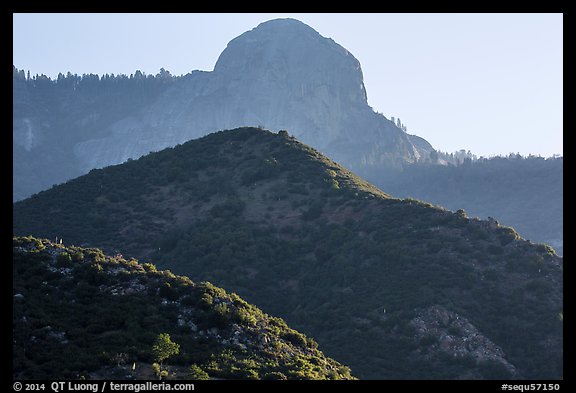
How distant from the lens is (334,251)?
63625 millimetres

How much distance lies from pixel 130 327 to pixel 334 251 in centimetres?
3338

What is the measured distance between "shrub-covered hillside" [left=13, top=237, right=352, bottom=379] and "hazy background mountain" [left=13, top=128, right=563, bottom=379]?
12718 mm

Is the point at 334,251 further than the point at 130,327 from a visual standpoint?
Yes

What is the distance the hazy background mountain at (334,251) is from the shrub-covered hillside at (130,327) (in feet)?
41.7

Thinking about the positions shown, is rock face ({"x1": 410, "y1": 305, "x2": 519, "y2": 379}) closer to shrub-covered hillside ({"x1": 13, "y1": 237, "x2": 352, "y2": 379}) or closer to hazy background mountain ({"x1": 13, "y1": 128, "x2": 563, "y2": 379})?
hazy background mountain ({"x1": 13, "y1": 128, "x2": 563, "y2": 379})

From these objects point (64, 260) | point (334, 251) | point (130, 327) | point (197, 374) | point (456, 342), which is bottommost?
point (197, 374)

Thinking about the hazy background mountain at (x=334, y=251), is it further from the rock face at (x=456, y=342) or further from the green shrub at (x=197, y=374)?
the green shrub at (x=197, y=374)

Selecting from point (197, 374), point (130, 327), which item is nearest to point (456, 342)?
point (130, 327)

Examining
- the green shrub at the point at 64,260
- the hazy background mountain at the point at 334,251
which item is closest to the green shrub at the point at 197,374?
the green shrub at the point at 64,260

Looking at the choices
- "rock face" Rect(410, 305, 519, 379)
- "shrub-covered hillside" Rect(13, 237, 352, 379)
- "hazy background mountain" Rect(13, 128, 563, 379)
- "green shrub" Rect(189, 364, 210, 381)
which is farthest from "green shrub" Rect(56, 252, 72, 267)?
"rock face" Rect(410, 305, 519, 379)

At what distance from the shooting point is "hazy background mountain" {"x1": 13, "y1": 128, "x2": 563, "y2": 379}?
47562 millimetres

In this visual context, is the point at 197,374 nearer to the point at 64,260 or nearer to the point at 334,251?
the point at 64,260

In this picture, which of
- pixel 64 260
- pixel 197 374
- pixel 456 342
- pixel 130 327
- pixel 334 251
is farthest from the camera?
pixel 334 251
